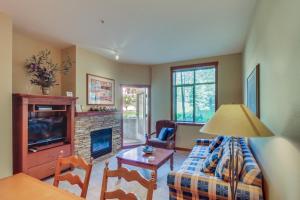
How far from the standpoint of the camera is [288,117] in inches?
44.4

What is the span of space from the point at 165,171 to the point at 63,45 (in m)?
3.57

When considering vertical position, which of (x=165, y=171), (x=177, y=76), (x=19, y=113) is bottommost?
(x=165, y=171)

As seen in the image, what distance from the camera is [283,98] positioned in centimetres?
125

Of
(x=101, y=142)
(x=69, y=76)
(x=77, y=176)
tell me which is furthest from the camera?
(x=101, y=142)

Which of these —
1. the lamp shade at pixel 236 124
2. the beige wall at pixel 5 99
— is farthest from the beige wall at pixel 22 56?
the lamp shade at pixel 236 124

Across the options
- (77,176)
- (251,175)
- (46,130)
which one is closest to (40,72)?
(46,130)

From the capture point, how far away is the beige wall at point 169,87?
15.4 ft

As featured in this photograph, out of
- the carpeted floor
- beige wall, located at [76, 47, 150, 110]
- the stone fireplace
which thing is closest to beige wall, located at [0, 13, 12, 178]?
the carpeted floor

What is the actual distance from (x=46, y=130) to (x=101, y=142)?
1.51 m

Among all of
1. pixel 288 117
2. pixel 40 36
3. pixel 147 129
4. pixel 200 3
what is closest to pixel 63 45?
pixel 40 36

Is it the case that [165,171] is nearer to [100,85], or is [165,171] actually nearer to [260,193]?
[260,193]

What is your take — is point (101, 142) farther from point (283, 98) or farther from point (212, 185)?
point (283, 98)

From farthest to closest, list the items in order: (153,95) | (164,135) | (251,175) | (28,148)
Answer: (153,95)
(164,135)
(28,148)
(251,175)

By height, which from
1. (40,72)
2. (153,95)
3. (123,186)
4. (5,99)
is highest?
(40,72)
